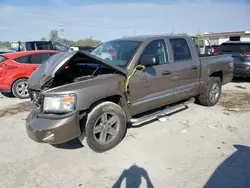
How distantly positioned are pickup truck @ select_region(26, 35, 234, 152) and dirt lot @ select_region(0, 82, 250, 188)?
1.20ft

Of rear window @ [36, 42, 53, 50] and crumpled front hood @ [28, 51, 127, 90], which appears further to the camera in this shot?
rear window @ [36, 42, 53, 50]

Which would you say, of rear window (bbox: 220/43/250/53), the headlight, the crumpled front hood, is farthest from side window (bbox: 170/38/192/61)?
rear window (bbox: 220/43/250/53)

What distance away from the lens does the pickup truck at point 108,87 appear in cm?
327

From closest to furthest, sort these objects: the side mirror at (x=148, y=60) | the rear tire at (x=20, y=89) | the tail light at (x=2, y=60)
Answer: the side mirror at (x=148, y=60) → the tail light at (x=2, y=60) → the rear tire at (x=20, y=89)

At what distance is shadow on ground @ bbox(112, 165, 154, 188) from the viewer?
9.51 ft

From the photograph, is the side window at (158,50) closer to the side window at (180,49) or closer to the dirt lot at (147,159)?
the side window at (180,49)

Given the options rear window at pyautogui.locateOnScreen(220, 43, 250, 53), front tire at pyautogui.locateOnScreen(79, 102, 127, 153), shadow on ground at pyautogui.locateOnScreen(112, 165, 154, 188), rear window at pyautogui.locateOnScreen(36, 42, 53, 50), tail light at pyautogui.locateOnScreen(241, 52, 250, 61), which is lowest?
shadow on ground at pyautogui.locateOnScreen(112, 165, 154, 188)

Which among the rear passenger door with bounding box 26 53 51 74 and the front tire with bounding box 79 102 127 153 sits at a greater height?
the rear passenger door with bounding box 26 53 51 74

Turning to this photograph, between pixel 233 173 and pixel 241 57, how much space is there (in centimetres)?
708

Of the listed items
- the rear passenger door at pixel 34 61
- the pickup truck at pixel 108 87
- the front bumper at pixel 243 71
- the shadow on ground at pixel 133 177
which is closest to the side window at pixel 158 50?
the pickup truck at pixel 108 87

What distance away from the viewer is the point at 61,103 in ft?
10.7

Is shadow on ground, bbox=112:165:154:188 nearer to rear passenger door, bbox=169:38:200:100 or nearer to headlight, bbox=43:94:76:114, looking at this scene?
headlight, bbox=43:94:76:114

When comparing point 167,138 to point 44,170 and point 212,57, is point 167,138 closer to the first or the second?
point 44,170

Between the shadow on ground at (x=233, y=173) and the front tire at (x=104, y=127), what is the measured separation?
160cm
